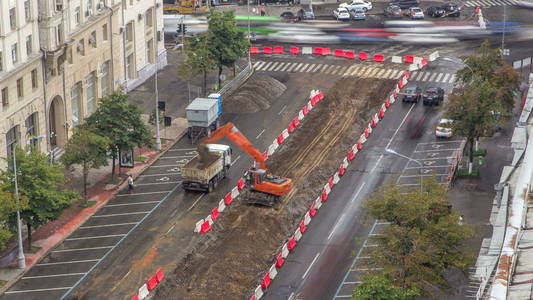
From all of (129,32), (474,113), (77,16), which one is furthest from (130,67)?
(474,113)

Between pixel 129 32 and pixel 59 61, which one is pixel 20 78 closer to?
pixel 59 61

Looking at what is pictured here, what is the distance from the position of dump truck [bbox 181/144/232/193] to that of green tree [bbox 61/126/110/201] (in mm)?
7436

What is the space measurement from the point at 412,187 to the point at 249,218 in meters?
16.6

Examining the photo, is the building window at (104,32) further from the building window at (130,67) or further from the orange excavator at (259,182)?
the orange excavator at (259,182)

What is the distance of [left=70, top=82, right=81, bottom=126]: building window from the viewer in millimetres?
115250

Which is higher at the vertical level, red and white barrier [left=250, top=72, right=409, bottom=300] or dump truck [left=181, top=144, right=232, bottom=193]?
dump truck [left=181, top=144, right=232, bottom=193]

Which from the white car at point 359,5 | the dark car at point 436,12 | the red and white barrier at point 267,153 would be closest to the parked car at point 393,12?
the white car at point 359,5

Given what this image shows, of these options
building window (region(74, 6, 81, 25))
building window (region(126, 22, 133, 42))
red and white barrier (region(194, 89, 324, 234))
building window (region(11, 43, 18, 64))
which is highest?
building window (region(74, 6, 81, 25))

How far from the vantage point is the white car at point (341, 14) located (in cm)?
16788

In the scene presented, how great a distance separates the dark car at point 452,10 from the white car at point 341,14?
1487 centimetres

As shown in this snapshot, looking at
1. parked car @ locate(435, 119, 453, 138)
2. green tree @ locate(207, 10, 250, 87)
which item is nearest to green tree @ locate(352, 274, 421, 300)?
parked car @ locate(435, 119, 453, 138)

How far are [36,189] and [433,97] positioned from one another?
54152 mm

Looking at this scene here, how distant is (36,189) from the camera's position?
90.1 meters

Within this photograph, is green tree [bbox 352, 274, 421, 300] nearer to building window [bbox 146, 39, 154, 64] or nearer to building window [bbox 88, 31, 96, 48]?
building window [bbox 88, 31, 96, 48]
